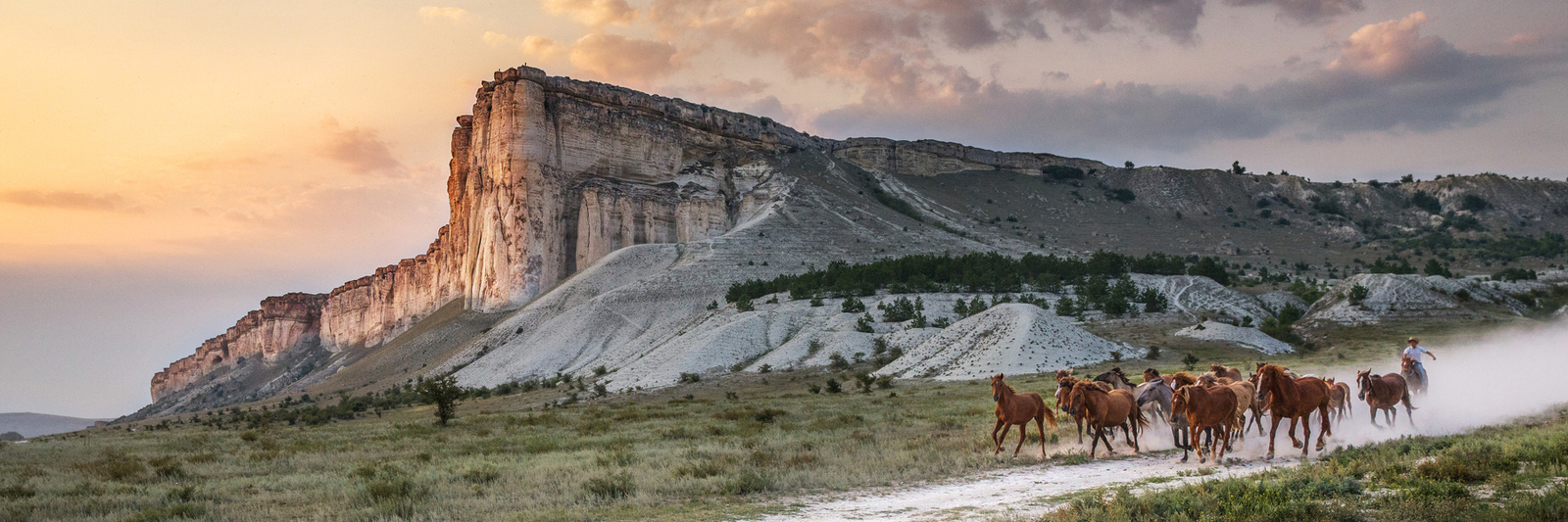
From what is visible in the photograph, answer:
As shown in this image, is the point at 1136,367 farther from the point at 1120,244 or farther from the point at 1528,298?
the point at 1120,244

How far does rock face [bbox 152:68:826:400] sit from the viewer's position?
89375 millimetres

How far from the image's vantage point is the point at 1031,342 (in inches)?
1710

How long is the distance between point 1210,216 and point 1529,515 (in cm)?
13471

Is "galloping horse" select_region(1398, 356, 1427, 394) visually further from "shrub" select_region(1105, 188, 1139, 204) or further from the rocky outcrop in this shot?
the rocky outcrop

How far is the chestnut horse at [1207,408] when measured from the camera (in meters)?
12.8

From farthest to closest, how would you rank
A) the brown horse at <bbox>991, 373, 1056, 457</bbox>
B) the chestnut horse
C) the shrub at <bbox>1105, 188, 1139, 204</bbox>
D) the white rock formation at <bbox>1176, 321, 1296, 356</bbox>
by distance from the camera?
the shrub at <bbox>1105, 188, 1139, 204</bbox>
the white rock formation at <bbox>1176, 321, 1296, 356</bbox>
the brown horse at <bbox>991, 373, 1056, 457</bbox>
the chestnut horse

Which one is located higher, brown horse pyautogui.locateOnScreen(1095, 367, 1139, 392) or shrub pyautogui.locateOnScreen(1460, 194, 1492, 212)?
shrub pyautogui.locateOnScreen(1460, 194, 1492, 212)

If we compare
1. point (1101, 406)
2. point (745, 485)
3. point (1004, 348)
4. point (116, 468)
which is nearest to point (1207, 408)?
point (1101, 406)

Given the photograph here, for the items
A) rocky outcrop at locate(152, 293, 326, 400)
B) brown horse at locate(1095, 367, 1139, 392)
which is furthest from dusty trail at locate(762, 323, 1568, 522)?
rocky outcrop at locate(152, 293, 326, 400)

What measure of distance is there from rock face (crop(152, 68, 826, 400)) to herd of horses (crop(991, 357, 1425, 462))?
77.4 m

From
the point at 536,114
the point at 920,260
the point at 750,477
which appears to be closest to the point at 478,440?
the point at 750,477

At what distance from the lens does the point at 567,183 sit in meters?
93.2

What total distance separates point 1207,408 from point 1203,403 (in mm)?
101

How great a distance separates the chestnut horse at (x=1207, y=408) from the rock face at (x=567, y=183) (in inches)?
3143
